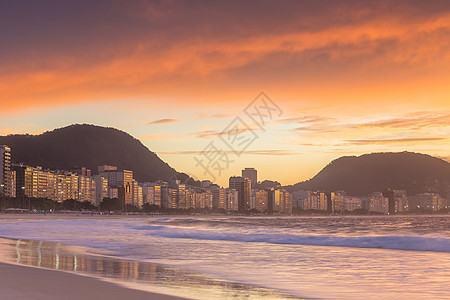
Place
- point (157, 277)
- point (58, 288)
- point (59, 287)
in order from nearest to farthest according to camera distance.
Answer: point (58, 288) → point (59, 287) → point (157, 277)

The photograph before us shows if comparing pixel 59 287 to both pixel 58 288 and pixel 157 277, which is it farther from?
pixel 157 277

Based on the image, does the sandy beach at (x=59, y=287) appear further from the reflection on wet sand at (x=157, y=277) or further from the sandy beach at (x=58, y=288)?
the reflection on wet sand at (x=157, y=277)

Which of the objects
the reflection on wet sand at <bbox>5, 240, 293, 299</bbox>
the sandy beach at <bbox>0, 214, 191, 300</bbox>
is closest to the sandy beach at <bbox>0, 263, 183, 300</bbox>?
the sandy beach at <bbox>0, 214, 191, 300</bbox>

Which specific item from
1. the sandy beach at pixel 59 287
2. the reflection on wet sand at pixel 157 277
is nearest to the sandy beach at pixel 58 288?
the sandy beach at pixel 59 287

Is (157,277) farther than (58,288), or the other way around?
(157,277)

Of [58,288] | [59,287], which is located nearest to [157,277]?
[59,287]
